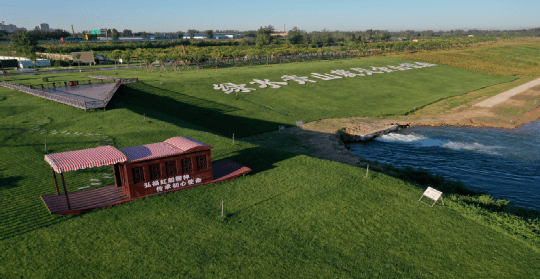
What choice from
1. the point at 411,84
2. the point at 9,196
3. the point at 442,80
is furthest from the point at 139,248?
the point at 442,80

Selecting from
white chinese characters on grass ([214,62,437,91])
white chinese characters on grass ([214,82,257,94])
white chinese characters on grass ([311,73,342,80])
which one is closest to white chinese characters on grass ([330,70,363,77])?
white chinese characters on grass ([214,62,437,91])

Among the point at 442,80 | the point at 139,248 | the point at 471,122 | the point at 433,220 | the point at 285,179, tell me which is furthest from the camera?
the point at 442,80

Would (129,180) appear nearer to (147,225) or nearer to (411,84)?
(147,225)

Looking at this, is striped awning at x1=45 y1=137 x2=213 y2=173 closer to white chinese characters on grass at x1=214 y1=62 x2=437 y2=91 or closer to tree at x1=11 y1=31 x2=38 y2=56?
white chinese characters on grass at x1=214 y1=62 x2=437 y2=91

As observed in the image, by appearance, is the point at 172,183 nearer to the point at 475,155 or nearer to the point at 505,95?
the point at 475,155

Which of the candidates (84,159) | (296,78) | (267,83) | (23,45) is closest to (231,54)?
(296,78)

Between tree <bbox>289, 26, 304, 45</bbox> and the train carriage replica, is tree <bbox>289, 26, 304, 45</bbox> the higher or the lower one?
the higher one
